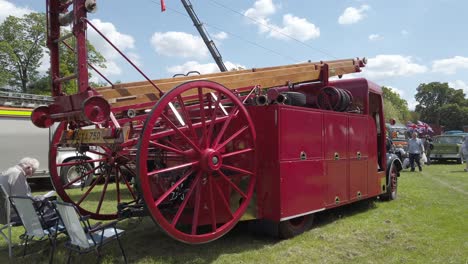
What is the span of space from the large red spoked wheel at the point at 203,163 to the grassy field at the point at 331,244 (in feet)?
1.37

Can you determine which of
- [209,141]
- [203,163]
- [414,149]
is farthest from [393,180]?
[414,149]

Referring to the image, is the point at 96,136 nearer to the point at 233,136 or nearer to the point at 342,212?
the point at 233,136

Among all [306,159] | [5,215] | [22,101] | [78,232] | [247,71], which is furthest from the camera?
[22,101]

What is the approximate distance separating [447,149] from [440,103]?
84.1 metres

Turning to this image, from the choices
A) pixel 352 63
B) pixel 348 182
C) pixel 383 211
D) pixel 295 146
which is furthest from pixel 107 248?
pixel 352 63

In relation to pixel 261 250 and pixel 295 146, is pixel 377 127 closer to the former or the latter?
pixel 295 146

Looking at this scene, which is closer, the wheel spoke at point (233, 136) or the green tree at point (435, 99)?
the wheel spoke at point (233, 136)

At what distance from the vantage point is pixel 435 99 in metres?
98.8

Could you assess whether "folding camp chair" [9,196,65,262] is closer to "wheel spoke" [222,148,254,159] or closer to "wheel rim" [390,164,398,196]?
"wheel spoke" [222,148,254,159]

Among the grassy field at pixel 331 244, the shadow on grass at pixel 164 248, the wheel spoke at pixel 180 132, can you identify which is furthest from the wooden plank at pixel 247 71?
the grassy field at pixel 331 244

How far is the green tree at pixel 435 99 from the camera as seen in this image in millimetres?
91500

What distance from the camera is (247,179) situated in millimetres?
5547

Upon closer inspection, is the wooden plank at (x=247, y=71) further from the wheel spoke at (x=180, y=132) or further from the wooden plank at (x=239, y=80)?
the wheel spoke at (x=180, y=132)

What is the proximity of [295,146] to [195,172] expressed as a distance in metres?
1.57
